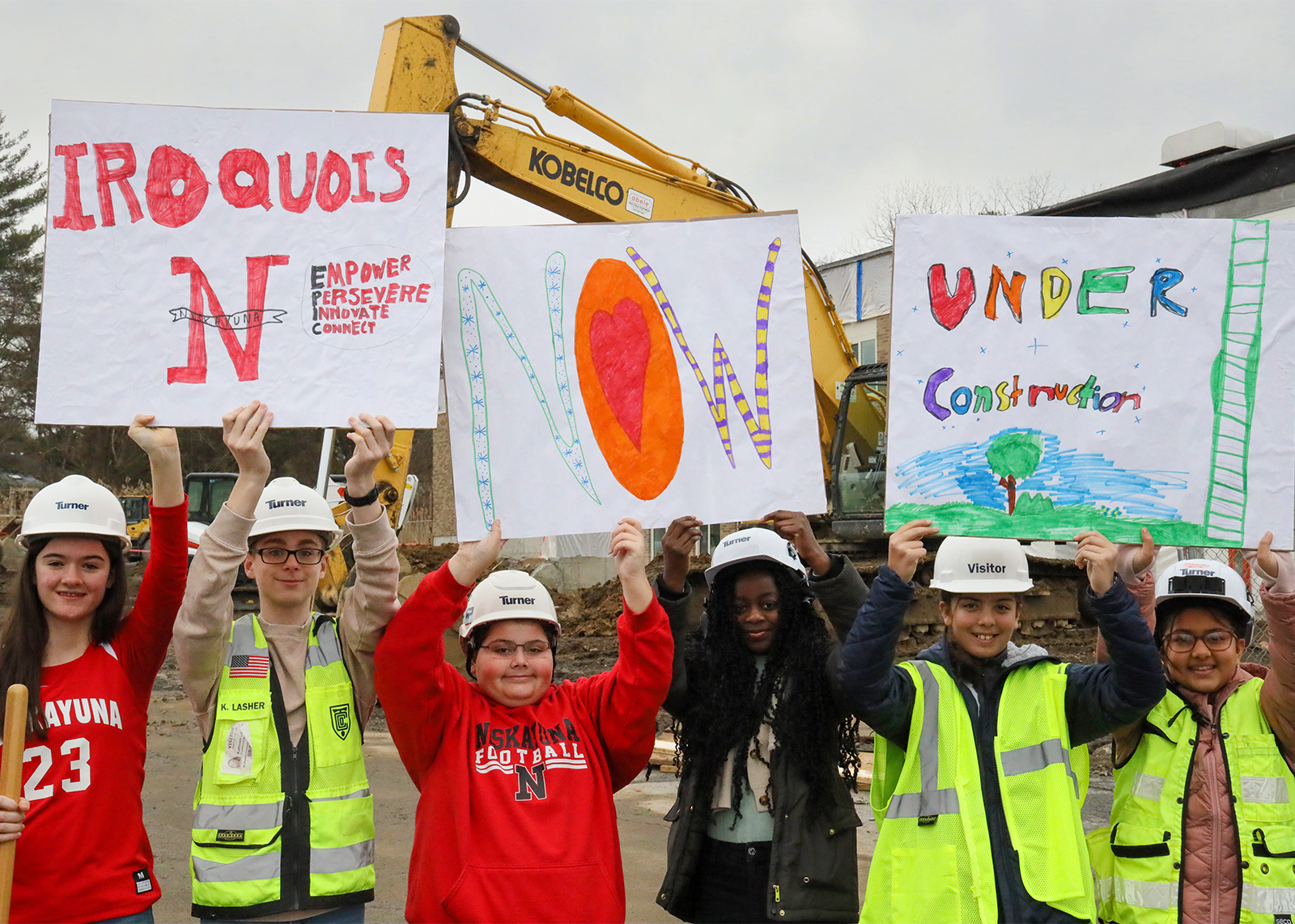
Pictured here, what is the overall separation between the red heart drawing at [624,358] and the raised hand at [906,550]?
3.07ft

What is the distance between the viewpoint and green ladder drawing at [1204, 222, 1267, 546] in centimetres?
365

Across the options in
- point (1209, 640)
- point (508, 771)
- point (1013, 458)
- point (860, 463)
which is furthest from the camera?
point (860, 463)

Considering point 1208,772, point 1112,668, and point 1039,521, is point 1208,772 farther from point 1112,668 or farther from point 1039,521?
point 1039,521

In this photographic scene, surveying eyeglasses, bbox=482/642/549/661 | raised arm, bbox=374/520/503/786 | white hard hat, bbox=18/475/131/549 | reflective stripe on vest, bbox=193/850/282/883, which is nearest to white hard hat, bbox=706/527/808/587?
eyeglasses, bbox=482/642/549/661

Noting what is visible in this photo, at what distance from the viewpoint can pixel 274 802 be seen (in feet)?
10.3

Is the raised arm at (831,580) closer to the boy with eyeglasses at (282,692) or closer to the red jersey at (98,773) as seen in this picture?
the boy with eyeglasses at (282,692)

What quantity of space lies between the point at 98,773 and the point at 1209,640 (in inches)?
121

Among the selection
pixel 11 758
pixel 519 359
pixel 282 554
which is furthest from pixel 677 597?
pixel 11 758

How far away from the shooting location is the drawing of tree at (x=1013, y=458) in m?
3.67

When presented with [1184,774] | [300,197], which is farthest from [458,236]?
[1184,774]

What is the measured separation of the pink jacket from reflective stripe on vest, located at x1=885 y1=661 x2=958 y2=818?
69cm

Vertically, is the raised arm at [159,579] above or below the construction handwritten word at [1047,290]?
below

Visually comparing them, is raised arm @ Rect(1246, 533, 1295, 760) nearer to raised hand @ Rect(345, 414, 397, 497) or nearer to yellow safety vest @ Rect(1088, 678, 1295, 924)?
yellow safety vest @ Rect(1088, 678, 1295, 924)

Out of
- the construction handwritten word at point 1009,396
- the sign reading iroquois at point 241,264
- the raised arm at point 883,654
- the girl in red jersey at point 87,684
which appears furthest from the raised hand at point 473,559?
the construction handwritten word at point 1009,396
